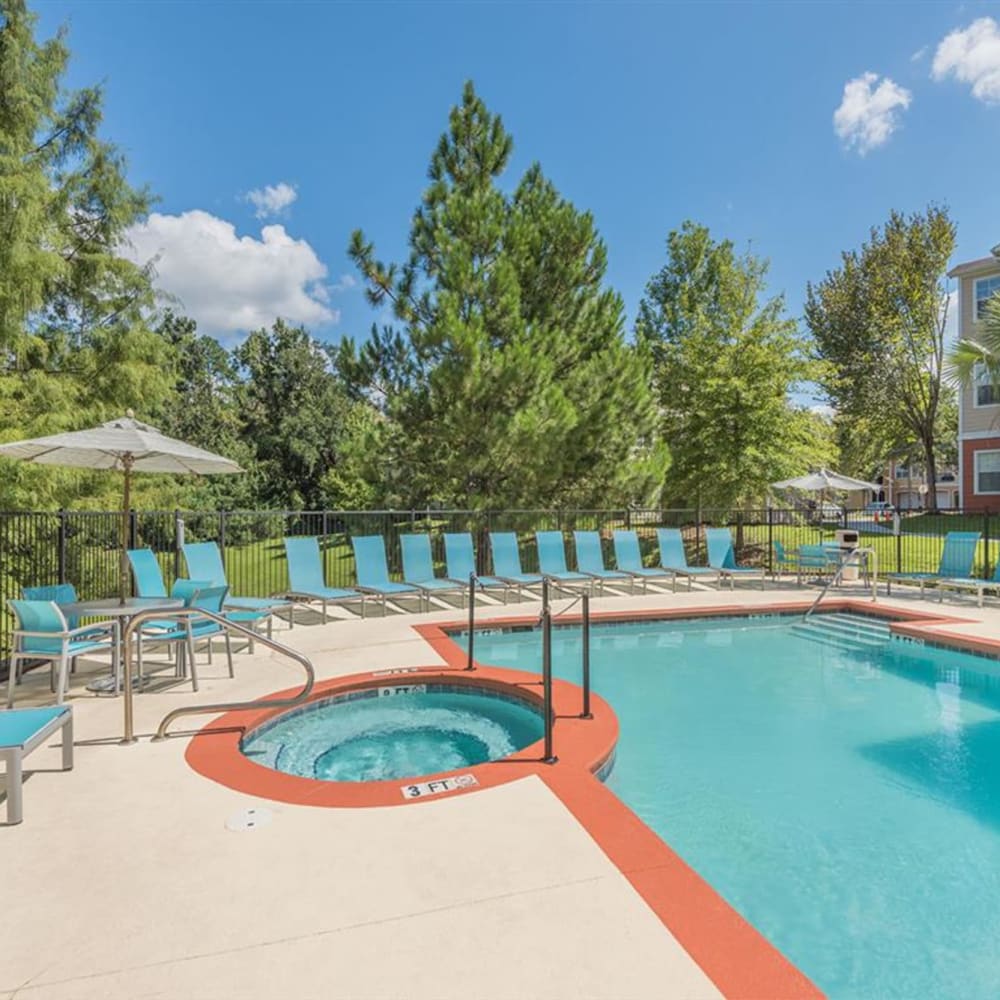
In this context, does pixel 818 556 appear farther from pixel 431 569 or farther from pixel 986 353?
pixel 431 569

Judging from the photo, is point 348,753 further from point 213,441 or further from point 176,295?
point 213,441

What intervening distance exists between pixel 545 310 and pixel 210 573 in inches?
352

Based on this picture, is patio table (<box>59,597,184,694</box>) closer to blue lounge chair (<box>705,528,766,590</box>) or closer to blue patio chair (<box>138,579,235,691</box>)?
blue patio chair (<box>138,579,235,691</box>)

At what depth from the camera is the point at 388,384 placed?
12.8 meters

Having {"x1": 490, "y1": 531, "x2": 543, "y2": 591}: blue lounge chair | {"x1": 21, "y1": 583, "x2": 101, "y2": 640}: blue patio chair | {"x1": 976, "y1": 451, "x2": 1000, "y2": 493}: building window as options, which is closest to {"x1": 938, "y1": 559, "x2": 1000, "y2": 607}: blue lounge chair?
{"x1": 490, "y1": 531, "x2": 543, "y2": 591}: blue lounge chair

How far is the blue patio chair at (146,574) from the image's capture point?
6531mm

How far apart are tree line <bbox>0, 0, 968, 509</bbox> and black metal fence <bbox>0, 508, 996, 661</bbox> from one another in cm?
53

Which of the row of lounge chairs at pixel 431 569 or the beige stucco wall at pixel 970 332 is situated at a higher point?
the beige stucco wall at pixel 970 332

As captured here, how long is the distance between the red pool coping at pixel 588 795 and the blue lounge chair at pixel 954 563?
812cm

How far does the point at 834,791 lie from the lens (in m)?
4.14

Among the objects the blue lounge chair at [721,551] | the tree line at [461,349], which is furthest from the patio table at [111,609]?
the blue lounge chair at [721,551]

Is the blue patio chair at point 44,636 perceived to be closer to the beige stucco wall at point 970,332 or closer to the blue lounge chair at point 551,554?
the blue lounge chair at point 551,554

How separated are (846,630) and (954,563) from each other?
3215 mm

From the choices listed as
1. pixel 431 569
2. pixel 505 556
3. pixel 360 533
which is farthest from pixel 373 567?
pixel 360 533
